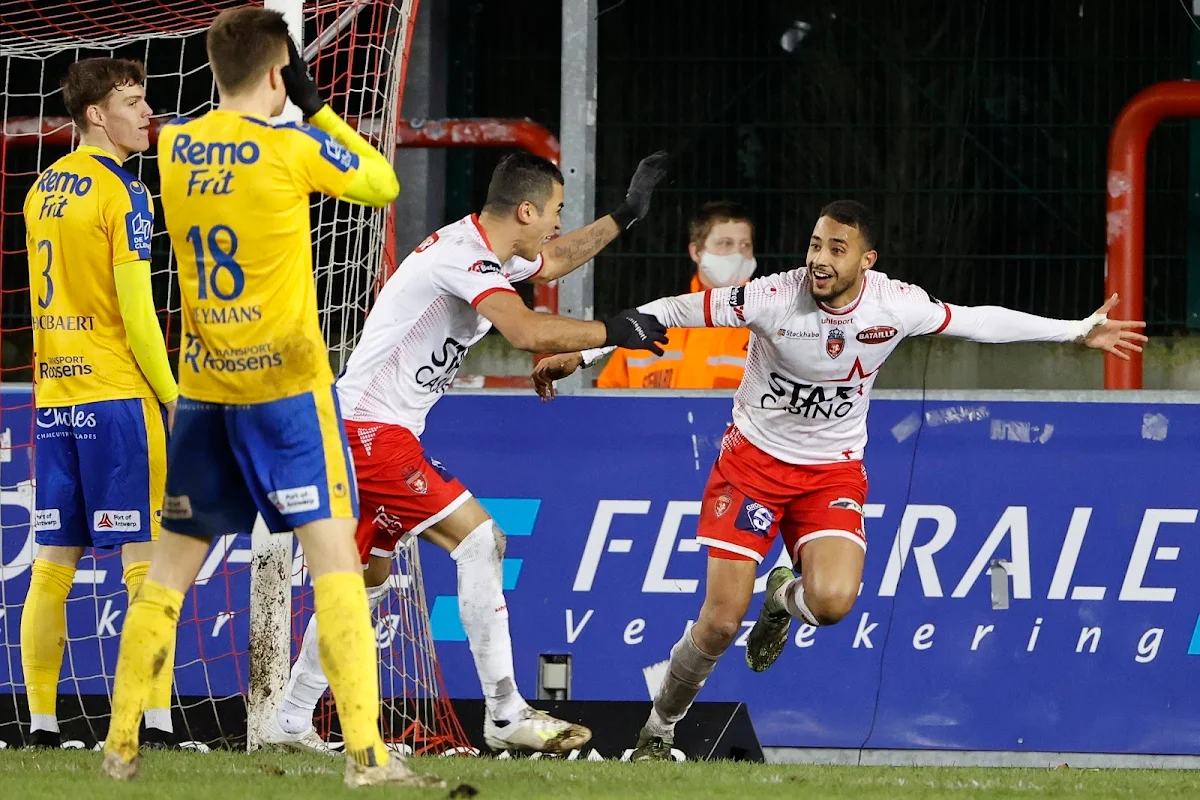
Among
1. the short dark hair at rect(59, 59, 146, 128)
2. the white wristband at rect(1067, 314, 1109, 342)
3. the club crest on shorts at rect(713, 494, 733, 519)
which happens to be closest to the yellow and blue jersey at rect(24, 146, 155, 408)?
the short dark hair at rect(59, 59, 146, 128)

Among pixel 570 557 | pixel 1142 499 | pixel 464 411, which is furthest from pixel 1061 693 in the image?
pixel 464 411

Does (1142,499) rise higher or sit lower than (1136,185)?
lower

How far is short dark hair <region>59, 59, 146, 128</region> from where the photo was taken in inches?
232

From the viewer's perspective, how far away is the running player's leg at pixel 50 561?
5922 mm

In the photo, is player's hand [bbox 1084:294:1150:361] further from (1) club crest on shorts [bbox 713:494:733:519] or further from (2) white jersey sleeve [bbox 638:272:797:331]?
(1) club crest on shorts [bbox 713:494:733:519]

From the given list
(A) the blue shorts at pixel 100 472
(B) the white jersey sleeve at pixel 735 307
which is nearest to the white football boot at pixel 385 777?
(A) the blue shorts at pixel 100 472

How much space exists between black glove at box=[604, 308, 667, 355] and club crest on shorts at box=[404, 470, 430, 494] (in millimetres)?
859

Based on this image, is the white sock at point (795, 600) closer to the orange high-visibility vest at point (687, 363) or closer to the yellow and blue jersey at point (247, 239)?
the orange high-visibility vest at point (687, 363)

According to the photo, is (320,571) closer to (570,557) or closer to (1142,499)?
(570,557)

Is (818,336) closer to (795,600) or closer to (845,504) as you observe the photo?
(845,504)

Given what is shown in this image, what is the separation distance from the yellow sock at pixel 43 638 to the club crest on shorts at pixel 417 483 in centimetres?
128

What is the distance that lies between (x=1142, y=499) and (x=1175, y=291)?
14.2 feet

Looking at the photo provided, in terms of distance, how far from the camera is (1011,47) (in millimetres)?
11125

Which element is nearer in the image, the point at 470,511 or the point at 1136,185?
the point at 470,511
